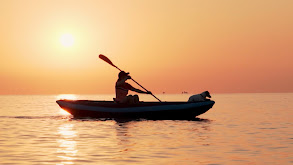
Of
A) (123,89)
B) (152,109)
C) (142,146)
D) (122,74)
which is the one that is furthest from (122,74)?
(142,146)

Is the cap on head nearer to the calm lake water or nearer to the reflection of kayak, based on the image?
the reflection of kayak

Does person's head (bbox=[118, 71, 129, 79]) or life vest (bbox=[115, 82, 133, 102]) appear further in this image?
person's head (bbox=[118, 71, 129, 79])

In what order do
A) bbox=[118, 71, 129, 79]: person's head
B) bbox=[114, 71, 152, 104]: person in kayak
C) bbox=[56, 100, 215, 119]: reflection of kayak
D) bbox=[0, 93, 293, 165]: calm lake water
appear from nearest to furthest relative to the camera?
bbox=[0, 93, 293, 165]: calm lake water → bbox=[56, 100, 215, 119]: reflection of kayak → bbox=[114, 71, 152, 104]: person in kayak → bbox=[118, 71, 129, 79]: person's head

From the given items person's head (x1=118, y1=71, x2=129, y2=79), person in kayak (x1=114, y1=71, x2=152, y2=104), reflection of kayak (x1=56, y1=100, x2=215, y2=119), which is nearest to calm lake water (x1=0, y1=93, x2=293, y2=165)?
reflection of kayak (x1=56, y1=100, x2=215, y2=119)

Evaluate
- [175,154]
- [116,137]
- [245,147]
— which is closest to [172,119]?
[116,137]

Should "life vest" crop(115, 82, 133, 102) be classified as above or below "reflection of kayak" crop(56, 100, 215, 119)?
above

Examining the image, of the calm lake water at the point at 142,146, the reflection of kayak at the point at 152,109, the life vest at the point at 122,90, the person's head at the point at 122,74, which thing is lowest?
the calm lake water at the point at 142,146

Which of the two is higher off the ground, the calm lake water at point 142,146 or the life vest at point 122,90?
the life vest at point 122,90

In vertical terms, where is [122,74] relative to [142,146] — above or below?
above

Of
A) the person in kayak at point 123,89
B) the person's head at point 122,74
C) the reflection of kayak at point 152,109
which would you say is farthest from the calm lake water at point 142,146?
the person's head at point 122,74

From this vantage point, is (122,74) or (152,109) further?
(122,74)

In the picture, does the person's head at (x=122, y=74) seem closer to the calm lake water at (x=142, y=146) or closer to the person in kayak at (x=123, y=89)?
the person in kayak at (x=123, y=89)

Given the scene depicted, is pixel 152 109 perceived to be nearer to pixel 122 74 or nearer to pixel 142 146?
pixel 122 74

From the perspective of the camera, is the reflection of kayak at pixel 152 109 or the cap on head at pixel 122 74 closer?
the reflection of kayak at pixel 152 109
